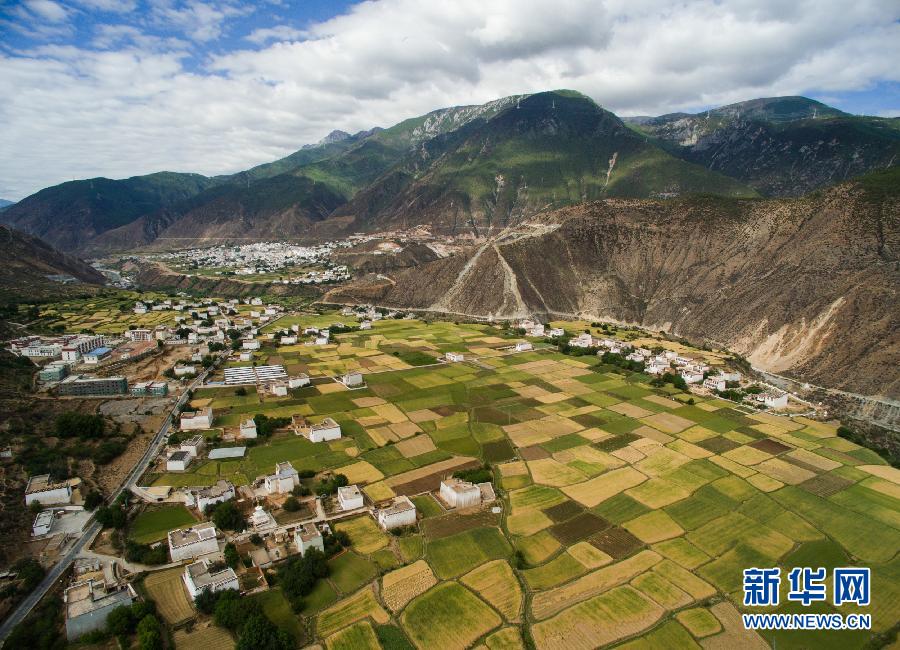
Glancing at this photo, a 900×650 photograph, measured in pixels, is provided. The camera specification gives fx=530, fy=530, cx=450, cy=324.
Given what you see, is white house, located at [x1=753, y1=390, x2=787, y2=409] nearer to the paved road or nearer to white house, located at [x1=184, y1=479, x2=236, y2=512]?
white house, located at [x1=184, y1=479, x2=236, y2=512]

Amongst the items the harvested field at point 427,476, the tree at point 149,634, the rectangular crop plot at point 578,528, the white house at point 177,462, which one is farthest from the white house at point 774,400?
the tree at point 149,634

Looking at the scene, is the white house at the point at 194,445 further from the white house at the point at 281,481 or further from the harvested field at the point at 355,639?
the harvested field at the point at 355,639

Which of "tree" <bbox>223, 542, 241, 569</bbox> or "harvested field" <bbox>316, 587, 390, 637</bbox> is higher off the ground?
"tree" <bbox>223, 542, 241, 569</bbox>

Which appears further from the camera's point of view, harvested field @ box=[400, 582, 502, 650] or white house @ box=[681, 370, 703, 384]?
white house @ box=[681, 370, 703, 384]

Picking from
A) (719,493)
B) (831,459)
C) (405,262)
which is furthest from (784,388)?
(405,262)

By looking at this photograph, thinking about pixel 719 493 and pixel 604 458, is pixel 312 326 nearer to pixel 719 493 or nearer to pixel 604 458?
pixel 604 458

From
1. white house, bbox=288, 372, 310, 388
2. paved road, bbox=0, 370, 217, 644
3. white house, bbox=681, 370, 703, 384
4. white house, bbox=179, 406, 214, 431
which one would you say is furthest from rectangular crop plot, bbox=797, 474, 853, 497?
white house, bbox=179, 406, 214, 431

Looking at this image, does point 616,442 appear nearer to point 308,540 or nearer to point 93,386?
point 308,540

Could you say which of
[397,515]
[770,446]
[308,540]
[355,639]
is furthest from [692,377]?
[355,639]
